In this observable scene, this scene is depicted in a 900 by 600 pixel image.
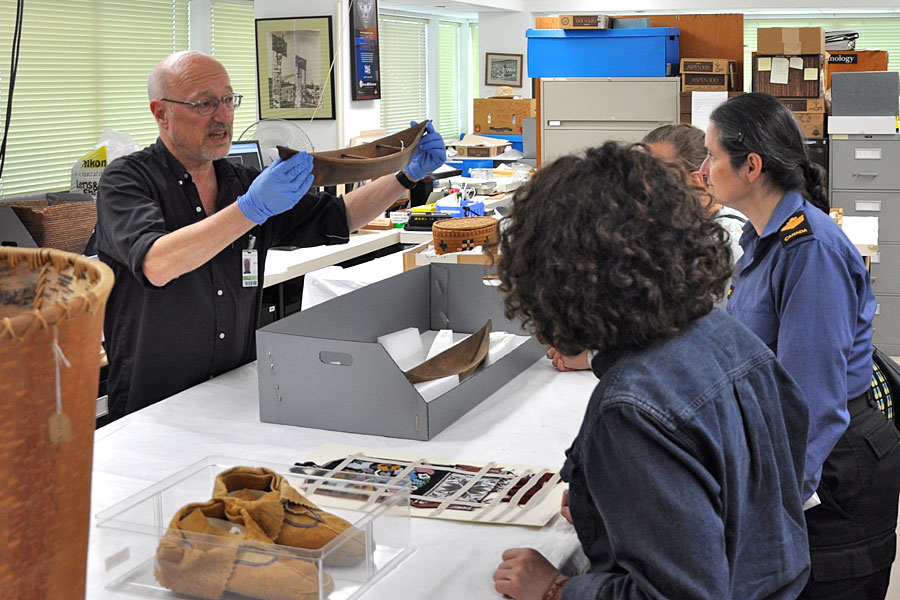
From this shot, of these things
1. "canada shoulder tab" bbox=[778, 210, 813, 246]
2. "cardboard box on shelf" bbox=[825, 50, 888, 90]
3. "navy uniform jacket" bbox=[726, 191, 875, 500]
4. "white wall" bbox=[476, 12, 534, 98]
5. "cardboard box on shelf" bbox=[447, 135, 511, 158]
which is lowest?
"navy uniform jacket" bbox=[726, 191, 875, 500]

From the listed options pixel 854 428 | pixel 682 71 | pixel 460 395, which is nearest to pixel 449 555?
pixel 460 395

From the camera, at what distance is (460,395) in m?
1.94

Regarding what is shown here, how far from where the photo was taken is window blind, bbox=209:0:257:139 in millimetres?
6688

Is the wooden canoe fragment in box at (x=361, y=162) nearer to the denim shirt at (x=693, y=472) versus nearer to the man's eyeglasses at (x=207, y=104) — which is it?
the man's eyeglasses at (x=207, y=104)

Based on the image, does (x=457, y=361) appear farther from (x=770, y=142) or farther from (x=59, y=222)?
(x=59, y=222)

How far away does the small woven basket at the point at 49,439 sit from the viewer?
0.56 metres

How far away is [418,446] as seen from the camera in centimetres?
179

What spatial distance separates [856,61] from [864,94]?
0.85 meters

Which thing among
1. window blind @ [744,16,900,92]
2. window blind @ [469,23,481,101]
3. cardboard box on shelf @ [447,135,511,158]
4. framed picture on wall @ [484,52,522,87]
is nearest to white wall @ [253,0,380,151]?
cardboard box on shelf @ [447,135,511,158]

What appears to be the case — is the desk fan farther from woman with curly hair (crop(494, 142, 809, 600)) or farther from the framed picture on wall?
the framed picture on wall

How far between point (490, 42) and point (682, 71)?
19.1ft

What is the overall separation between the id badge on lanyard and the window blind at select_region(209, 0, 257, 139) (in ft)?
14.9

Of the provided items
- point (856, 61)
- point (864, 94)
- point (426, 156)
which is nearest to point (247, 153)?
point (426, 156)

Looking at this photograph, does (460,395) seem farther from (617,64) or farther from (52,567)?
(617,64)
